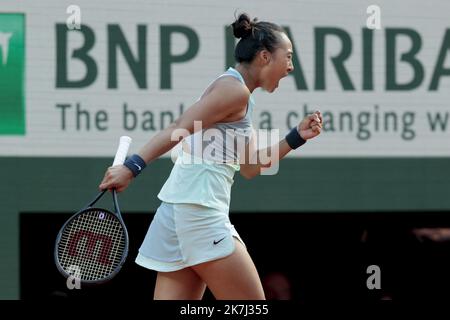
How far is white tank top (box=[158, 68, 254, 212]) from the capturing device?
14.4 ft

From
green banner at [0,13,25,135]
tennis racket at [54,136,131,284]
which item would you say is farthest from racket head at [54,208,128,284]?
green banner at [0,13,25,135]

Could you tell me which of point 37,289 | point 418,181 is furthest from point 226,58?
point 37,289

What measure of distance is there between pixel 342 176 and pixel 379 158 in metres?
Result: 0.38

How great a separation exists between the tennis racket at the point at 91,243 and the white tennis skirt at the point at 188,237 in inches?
7.4

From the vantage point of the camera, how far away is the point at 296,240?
34.2 ft

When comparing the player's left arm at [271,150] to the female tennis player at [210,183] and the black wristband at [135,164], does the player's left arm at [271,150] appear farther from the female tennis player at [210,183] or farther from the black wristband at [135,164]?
→ the black wristband at [135,164]

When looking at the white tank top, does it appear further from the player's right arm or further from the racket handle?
the racket handle

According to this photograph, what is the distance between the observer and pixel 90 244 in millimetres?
4438

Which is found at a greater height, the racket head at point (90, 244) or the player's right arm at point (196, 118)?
the player's right arm at point (196, 118)

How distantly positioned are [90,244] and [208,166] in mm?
618

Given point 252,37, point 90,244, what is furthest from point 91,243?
point 252,37

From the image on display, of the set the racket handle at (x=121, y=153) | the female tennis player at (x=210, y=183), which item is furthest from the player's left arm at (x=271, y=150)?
the racket handle at (x=121, y=153)

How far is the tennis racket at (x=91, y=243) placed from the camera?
4375 mm
